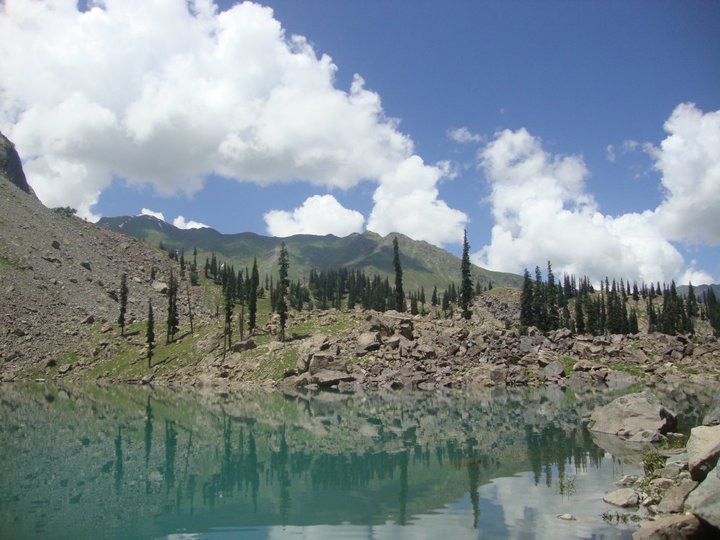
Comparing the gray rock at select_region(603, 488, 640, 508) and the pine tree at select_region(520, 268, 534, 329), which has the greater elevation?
the pine tree at select_region(520, 268, 534, 329)

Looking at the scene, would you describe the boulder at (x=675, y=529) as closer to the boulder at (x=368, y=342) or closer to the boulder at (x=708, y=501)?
the boulder at (x=708, y=501)

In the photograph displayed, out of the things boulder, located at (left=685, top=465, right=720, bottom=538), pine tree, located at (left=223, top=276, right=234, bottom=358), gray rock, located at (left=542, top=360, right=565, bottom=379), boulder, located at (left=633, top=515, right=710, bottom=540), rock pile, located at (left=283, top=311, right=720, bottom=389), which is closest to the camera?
boulder, located at (left=685, top=465, right=720, bottom=538)

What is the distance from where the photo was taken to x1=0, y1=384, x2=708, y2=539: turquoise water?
20.0 m

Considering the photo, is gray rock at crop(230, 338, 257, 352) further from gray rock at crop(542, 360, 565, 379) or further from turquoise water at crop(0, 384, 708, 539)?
gray rock at crop(542, 360, 565, 379)

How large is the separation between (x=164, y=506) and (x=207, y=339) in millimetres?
96409

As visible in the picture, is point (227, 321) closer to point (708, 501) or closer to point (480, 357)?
point (480, 357)

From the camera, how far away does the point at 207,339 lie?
11631 cm

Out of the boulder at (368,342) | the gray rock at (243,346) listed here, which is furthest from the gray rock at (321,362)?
the gray rock at (243,346)

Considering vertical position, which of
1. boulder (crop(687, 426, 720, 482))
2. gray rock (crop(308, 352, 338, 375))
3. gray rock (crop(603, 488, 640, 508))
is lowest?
gray rock (crop(603, 488, 640, 508))

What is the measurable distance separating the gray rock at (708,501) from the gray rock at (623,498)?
197 inches

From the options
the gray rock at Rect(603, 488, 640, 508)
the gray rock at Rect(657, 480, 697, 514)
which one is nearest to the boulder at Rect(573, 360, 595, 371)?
the gray rock at Rect(603, 488, 640, 508)

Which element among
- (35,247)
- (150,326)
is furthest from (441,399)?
(35,247)

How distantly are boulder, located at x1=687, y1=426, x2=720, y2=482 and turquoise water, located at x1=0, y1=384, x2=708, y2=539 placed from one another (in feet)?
10.1

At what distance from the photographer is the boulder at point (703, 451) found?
1664 cm
